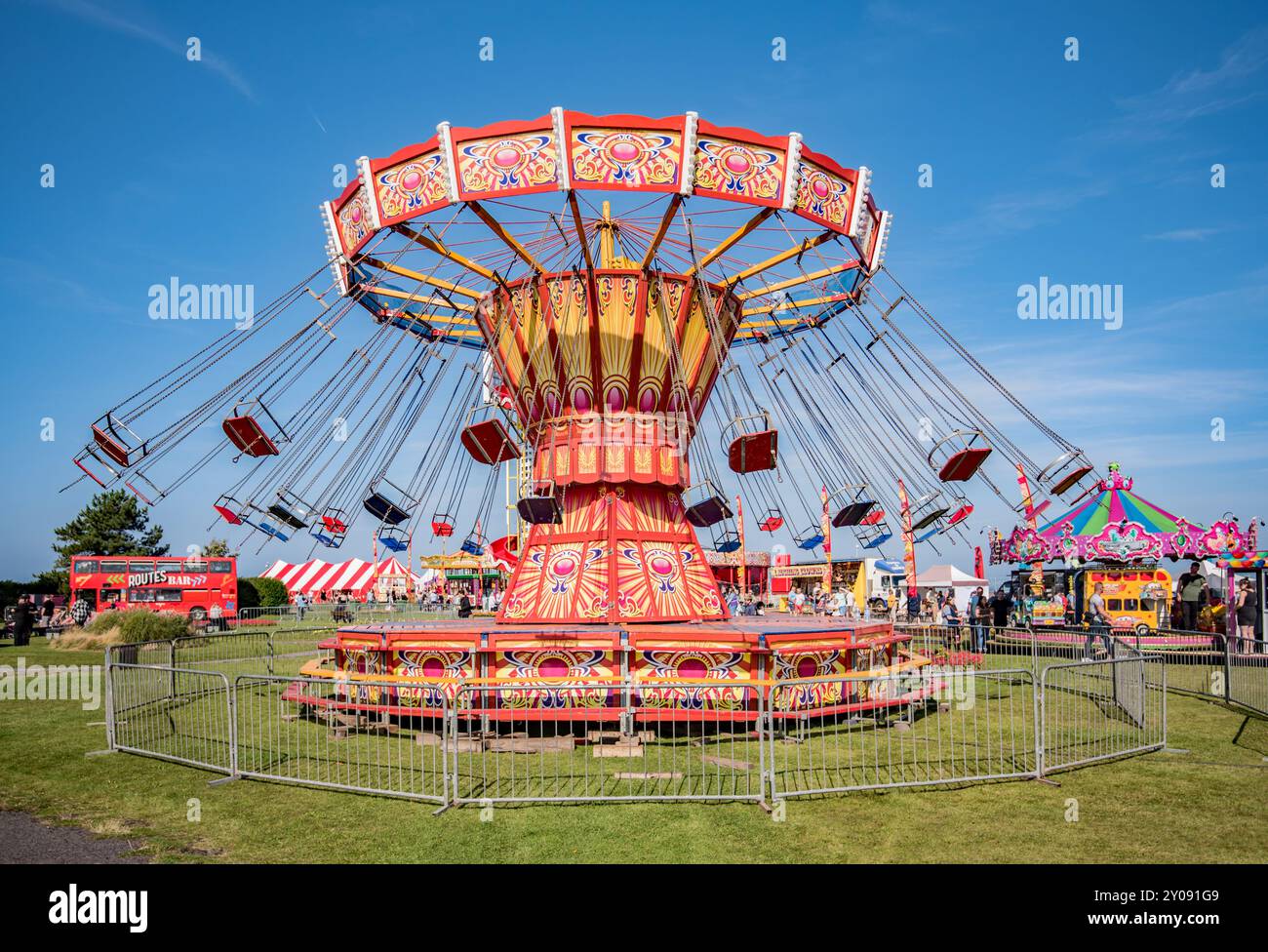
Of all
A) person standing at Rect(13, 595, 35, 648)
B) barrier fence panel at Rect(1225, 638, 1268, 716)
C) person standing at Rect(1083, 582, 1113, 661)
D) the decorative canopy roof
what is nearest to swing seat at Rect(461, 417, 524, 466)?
barrier fence panel at Rect(1225, 638, 1268, 716)

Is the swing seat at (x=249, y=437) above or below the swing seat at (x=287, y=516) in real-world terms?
above

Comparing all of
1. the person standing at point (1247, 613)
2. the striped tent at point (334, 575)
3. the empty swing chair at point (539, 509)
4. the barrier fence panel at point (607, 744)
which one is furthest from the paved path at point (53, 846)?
the striped tent at point (334, 575)

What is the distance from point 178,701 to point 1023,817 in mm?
12050

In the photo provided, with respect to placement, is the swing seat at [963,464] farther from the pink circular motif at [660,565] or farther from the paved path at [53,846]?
the paved path at [53,846]

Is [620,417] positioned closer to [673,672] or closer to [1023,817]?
[673,672]

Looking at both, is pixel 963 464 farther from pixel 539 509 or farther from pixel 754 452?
pixel 539 509

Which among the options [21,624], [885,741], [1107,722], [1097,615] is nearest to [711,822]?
[885,741]

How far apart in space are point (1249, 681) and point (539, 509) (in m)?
9.69

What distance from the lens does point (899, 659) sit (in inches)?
529

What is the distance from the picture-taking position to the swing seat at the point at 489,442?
11.7 meters

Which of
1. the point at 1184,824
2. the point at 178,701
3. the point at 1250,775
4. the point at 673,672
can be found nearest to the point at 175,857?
the point at 673,672

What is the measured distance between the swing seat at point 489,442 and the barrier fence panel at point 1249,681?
979 cm

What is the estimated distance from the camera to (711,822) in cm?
652

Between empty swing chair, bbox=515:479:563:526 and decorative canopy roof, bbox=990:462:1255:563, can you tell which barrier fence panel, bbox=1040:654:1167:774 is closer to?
empty swing chair, bbox=515:479:563:526
